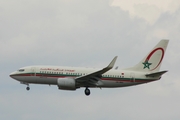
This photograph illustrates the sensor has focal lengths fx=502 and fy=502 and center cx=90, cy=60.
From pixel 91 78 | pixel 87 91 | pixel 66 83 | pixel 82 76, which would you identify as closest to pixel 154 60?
pixel 91 78

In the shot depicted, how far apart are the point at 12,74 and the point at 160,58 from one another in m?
20.8

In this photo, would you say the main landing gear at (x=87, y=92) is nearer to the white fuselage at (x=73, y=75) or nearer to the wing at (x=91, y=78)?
the wing at (x=91, y=78)

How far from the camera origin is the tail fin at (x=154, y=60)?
226 ft

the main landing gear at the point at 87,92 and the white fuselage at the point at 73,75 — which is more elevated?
the white fuselage at the point at 73,75

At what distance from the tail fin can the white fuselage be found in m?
1.85

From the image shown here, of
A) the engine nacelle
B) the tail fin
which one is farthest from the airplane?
the tail fin

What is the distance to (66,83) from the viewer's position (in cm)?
6438

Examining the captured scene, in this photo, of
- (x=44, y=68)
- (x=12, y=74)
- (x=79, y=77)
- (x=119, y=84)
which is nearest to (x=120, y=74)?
(x=119, y=84)

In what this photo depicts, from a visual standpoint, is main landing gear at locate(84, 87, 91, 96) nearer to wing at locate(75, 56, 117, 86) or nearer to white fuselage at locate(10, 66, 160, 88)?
wing at locate(75, 56, 117, 86)

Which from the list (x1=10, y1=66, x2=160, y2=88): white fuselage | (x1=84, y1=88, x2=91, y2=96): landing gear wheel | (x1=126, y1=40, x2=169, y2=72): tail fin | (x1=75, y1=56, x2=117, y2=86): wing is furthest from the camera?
(x1=126, y1=40, x2=169, y2=72): tail fin

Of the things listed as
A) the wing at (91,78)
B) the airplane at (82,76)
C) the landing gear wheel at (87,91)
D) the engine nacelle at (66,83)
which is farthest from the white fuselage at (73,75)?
the landing gear wheel at (87,91)

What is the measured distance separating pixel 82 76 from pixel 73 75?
2.18 metres

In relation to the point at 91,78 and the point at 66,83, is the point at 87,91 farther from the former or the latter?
the point at 66,83

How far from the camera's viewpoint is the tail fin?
68.8 metres
